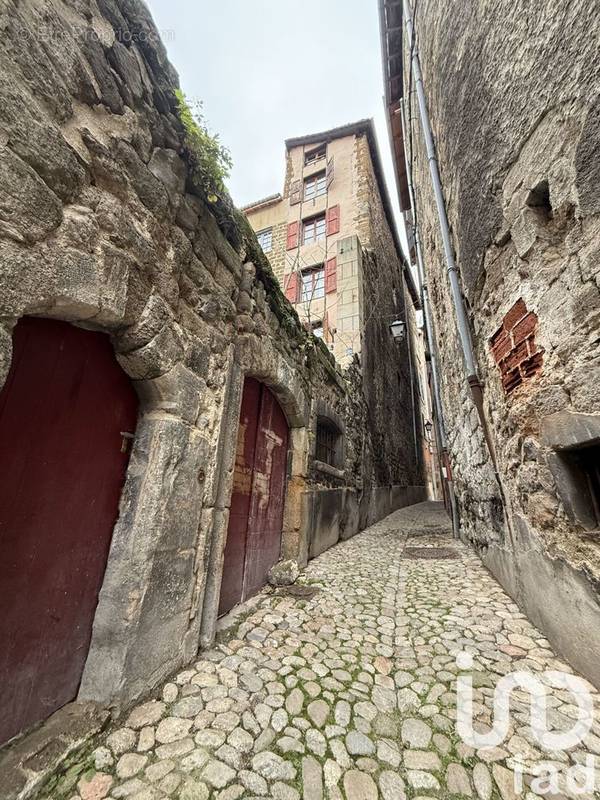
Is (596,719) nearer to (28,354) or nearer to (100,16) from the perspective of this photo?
(28,354)

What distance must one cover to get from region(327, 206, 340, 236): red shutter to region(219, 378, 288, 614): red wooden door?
8037 millimetres

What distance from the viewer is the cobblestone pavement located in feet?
4.25

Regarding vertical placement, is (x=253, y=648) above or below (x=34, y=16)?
below

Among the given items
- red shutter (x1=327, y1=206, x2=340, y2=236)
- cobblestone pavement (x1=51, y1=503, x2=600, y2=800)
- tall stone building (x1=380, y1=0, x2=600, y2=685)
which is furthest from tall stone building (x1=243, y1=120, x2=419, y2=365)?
cobblestone pavement (x1=51, y1=503, x2=600, y2=800)

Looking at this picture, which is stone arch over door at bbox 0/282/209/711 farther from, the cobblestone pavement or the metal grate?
the metal grate

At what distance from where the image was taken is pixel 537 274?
6.91ft

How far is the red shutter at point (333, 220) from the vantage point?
32.9 ft

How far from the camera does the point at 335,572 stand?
388 centimetres

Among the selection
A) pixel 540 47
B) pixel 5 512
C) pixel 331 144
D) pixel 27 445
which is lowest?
pixel 5 512

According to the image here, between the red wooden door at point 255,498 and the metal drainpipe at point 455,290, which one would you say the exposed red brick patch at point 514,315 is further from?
the red wooden door at point 255,498

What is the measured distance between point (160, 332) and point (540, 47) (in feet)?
9.45

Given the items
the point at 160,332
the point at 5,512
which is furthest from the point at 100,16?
the point at 5,512

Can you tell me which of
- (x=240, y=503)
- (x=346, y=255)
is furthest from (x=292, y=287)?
(x=240, y=503)

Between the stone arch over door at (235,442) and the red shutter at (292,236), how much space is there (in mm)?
7916
